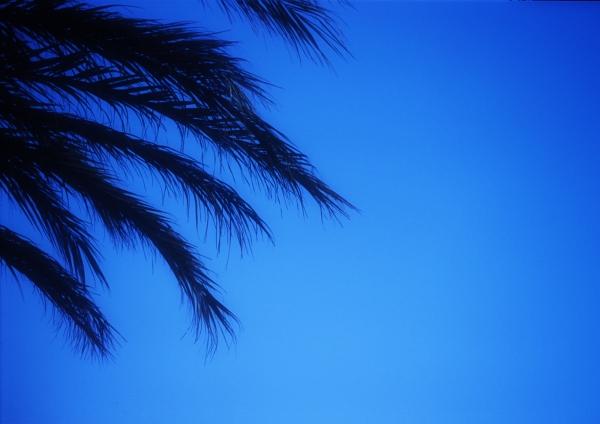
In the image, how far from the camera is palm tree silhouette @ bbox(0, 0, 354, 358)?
7.63ft

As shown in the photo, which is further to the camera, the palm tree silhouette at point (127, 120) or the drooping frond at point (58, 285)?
the drooping frond at point (58, 285)

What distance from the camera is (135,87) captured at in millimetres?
2551

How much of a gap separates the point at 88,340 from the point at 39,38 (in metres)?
1.90

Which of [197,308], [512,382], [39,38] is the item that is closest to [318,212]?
[197,308]

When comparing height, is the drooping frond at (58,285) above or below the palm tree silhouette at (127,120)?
below

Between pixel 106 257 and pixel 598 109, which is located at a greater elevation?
pixel 598 109

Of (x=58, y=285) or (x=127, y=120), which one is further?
(x=58, y=285)

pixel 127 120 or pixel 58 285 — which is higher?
pixel 127 120

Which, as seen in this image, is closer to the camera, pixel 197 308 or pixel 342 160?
pixel 197 308

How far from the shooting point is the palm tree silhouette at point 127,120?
2324 mm

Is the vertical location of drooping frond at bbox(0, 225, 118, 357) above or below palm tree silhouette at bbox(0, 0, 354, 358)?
below

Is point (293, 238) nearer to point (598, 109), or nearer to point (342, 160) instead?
point (342, 160)

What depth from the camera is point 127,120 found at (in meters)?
2.51

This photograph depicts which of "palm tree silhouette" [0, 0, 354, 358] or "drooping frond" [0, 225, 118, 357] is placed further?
"drooping frond" [0, 225, 118, 357]
